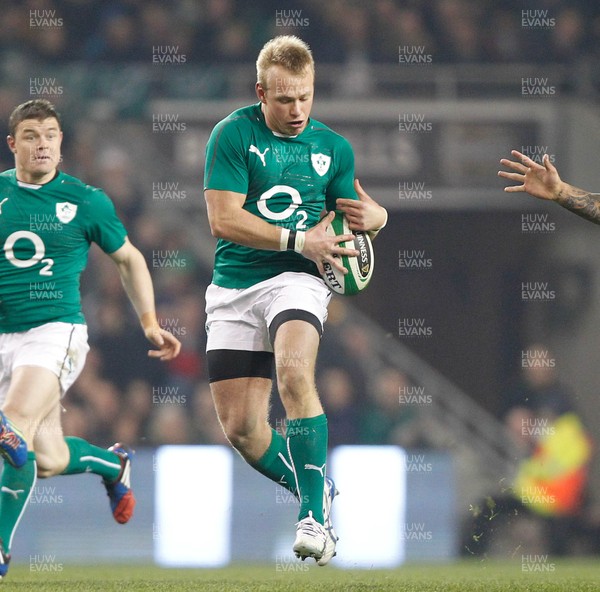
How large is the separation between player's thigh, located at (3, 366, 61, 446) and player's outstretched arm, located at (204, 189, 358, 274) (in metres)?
1.19

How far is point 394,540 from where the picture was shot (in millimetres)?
8562

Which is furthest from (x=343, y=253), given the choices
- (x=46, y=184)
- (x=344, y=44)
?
(x=344, y=44)

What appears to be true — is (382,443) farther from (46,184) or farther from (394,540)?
(46,184)

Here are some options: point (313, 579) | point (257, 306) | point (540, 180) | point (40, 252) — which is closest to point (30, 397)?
point (40, 252)

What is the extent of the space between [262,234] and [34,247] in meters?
1.40

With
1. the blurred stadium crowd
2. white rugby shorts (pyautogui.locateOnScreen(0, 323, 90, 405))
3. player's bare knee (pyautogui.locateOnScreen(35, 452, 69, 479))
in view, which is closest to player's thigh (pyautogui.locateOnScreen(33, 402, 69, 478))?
player's bare knee (pyautogui.locateOnScreen(35, 452, 69, 479))

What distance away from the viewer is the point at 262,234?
5.43m

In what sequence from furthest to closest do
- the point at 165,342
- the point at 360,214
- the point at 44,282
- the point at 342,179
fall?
1. the point at 165,342
2. the point at 44,282
3. the point at 342,179
4. the point at 360,214

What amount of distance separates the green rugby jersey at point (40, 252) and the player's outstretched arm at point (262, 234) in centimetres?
107

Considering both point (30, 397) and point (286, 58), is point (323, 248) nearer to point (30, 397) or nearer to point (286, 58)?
point (286, 58)

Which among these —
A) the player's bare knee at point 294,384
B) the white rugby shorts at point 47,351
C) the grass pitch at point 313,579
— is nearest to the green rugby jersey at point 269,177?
the player's bare knee at point 294,384

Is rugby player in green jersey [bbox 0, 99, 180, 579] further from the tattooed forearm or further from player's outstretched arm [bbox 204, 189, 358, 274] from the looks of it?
the tattooed forearm

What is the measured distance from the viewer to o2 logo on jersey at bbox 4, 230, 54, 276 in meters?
6.15

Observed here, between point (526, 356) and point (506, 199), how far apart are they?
1.56 metres
